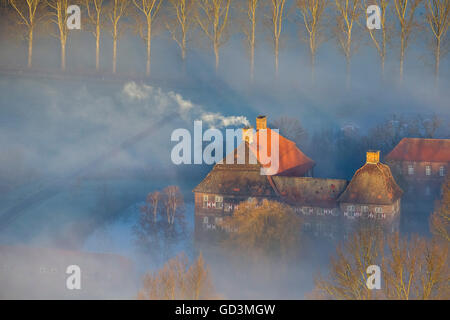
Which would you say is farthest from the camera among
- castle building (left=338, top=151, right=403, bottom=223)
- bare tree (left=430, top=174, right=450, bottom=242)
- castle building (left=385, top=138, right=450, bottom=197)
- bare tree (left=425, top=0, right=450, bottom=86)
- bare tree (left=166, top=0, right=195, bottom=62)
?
bare tree (left=166, top=0, right=195, bottom=62)

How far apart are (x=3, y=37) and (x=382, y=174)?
178 ft

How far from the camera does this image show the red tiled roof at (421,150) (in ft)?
276

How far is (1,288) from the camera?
68375 millimetres

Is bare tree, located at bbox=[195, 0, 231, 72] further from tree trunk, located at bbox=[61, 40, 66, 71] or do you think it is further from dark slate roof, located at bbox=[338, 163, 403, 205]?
dark slate roof, located at bbox=[338, 163, 403, 205]

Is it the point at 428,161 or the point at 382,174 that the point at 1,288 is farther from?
the point at 428,161

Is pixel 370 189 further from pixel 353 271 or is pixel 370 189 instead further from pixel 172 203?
pixel 172 203

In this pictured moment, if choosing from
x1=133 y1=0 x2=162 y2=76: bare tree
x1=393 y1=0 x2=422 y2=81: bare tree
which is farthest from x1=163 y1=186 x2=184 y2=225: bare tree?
x1=393 y1=0 x2=422 y2=81: bare tree

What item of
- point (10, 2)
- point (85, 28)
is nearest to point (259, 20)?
point (85, 28)

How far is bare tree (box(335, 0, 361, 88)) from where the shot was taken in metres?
103

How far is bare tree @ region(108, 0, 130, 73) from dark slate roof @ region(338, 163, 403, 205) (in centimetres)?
4179

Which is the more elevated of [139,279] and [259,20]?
[259,20]

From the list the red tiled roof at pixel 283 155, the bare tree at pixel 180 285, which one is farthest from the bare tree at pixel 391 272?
the red tiled roof at pixel 283 155

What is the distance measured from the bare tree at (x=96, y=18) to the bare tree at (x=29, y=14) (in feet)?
20.8

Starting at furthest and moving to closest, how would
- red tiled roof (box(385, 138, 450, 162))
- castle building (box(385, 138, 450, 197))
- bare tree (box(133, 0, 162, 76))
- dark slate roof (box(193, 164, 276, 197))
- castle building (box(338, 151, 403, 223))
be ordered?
bare tree (box(133, 0, 162, 76)) < red tiled roof (box(385, 138, 450, 162)) < castle building (box(385, 138, 450, 197)) < dark slate roof (box(193, 164, 276, 197)) < castle building (box(338, 151, 403, 223))
